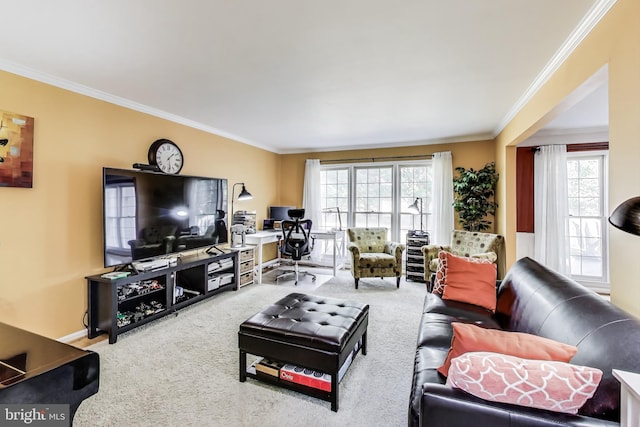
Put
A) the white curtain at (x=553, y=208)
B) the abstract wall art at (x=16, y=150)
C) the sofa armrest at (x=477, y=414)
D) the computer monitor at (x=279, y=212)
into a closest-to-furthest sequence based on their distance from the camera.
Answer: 1. the sofa armrest at (x=477, y=414)
2. the abstract wall art at (x=16, y=150)
3. the white curtain at (x=553, y=208)
4. the computer monitor at (x=279, y=212)

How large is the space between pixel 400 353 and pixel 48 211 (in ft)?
11.0

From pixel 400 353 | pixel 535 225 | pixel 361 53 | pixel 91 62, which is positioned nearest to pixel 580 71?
pixel 361 53

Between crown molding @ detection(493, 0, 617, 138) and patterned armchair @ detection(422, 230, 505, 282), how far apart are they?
177 centimetres

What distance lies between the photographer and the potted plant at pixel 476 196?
4418mm

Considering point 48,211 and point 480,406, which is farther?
point 48,211

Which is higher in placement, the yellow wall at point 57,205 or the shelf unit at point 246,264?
the yellow wall at point 57,205

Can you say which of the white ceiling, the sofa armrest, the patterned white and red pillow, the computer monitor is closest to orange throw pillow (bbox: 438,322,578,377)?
the patterned white and red pillow

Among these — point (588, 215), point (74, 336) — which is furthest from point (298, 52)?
point (588, 215)

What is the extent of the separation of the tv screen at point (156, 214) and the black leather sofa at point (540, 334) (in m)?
2.89

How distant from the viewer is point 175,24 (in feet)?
5.99

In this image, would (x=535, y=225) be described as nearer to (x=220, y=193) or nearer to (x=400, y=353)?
(x=400, y=353)

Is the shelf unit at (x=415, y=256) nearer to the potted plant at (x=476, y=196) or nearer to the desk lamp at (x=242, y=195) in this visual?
the potted plant at (x=476, y=196)

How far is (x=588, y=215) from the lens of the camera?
14.4ft

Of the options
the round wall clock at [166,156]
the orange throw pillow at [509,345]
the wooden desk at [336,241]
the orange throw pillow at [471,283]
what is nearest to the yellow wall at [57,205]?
the round wall clock at [166,156]
